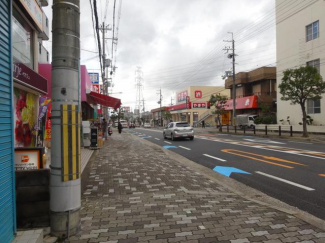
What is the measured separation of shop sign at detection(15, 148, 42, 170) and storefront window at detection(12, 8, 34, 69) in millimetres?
2979

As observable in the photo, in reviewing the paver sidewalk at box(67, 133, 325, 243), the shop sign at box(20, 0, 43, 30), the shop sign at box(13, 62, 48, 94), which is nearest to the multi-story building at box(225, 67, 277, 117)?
the shop sign at box(20, 0, 43, 30)

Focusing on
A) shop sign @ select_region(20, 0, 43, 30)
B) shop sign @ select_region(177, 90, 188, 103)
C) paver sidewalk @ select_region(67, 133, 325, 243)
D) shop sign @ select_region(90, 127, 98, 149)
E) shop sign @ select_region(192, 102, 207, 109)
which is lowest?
paver sidewalk @ select_region(67, 133, 325, 243)

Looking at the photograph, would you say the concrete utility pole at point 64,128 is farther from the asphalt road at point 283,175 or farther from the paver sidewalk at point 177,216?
the asphalt road at point 283,175

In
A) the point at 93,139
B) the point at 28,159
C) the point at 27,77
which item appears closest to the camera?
the point at 28,159

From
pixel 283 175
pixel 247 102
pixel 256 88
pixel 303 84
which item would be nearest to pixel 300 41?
pixel 303 84

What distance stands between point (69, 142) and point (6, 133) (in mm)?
721

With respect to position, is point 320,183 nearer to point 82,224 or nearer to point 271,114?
point 82,224

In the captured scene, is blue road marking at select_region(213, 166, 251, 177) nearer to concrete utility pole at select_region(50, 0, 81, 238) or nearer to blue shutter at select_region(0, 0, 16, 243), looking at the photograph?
concrete utility pole at select_region(50, 0, 81, 238)

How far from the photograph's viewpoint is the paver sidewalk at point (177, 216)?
3480 millimetres

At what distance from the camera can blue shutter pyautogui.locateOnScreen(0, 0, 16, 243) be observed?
2926 millimetres

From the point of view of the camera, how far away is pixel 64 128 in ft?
11.0

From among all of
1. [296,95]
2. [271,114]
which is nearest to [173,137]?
[296,95]

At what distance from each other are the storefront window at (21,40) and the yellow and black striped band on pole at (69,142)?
4.14 metres

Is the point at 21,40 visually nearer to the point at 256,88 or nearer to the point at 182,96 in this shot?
the point at 256,88
